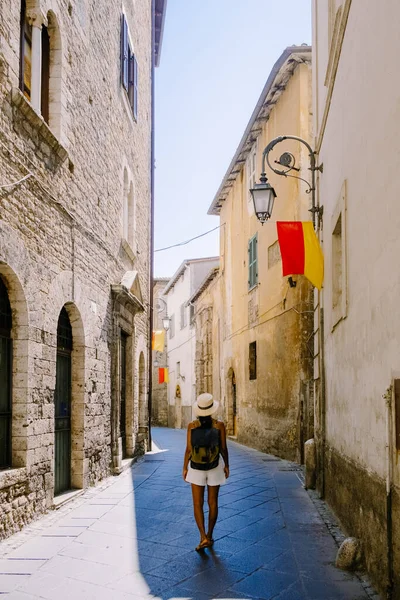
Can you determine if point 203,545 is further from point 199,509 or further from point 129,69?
point 129,69

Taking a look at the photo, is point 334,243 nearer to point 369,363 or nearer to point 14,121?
point 369,363

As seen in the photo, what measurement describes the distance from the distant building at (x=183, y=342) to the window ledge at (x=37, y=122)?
966 inches

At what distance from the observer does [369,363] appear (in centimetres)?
545

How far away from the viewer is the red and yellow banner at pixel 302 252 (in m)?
8.83

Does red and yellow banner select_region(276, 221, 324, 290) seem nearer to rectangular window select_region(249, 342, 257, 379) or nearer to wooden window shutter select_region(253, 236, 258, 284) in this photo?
wooden window shutter select_region(253, 236, 258, 284)

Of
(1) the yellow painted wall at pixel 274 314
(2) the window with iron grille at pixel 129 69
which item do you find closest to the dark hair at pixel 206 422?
(1) the yellow painted wall at pixel 274 314

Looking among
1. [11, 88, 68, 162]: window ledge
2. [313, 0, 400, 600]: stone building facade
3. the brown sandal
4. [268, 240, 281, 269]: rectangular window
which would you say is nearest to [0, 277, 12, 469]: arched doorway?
[11, 88, 68, 162]: window ledge

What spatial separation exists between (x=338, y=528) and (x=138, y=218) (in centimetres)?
985

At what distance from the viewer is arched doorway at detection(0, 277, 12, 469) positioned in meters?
6.83

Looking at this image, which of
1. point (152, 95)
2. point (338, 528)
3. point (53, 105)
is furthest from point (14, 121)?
point (152, 95)

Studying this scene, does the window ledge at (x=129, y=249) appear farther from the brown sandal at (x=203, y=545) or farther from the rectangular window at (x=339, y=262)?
the brown sandal at (x=203, y=545)

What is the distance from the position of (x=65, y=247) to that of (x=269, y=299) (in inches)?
331

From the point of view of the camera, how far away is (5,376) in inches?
273

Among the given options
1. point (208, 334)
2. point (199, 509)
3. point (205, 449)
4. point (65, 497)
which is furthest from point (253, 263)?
point (199, 509)
